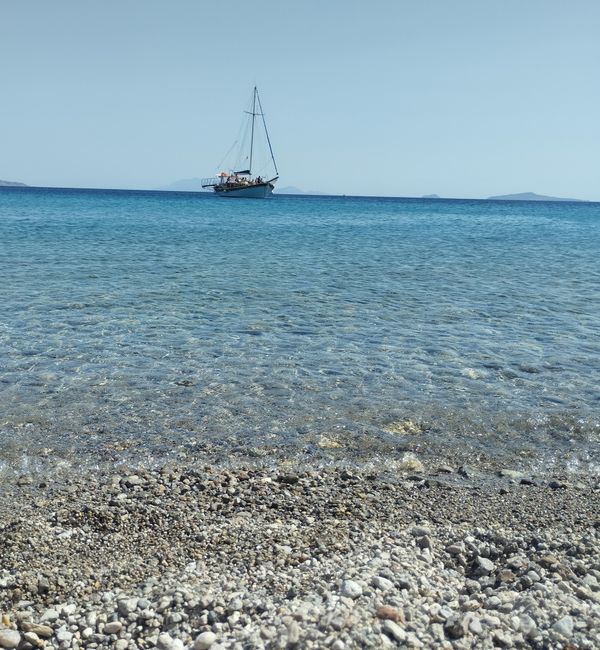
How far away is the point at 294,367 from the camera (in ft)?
42.0

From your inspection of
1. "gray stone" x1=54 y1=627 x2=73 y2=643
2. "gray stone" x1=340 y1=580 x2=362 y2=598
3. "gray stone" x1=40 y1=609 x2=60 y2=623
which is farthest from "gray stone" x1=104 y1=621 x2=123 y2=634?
"gray stone" x1=340 y1=580 x2=362 y2=598

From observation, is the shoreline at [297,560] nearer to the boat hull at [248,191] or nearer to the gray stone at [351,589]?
the gray stone at [351,589]

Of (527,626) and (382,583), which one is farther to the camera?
(382,583)

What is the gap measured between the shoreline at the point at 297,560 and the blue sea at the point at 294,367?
98cm

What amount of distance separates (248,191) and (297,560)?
10484 centimetres

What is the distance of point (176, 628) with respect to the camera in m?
5.10

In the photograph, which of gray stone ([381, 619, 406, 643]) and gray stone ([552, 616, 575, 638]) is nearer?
gray stone ([381, 619, 406, 643])

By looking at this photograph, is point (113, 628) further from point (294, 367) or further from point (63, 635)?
point (294, 367)

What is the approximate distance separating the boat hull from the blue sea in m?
82.0

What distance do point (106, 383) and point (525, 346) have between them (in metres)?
9.22

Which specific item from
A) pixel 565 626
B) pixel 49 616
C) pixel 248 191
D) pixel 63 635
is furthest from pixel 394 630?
pixel 248 191

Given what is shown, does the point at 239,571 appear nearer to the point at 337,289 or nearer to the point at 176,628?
the point at 176,628

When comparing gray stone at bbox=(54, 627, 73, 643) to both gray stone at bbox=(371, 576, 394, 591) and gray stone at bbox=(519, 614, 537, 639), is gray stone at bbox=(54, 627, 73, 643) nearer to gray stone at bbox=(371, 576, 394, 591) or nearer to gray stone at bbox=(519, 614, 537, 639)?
gray stone at bbox=(371, 576, 394, 591)

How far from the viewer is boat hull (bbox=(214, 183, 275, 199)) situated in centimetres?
10688
